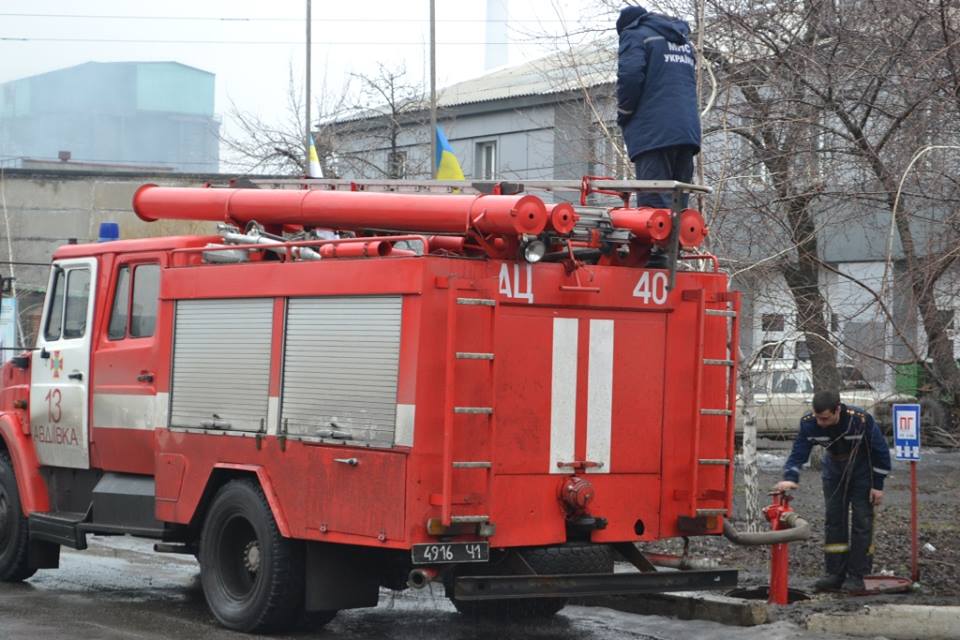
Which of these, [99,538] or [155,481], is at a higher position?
[155,481]

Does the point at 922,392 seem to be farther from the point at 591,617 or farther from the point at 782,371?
the point at 591,617

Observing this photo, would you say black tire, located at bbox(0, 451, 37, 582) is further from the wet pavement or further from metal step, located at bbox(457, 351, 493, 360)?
metal step, located at bbox(457, 351, 493, 360)

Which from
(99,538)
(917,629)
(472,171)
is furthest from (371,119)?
(917,629)

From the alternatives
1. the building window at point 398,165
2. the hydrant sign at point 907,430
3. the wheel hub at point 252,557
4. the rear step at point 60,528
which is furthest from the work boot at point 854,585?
the building window at point 398,165

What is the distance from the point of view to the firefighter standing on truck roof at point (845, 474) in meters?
10.4

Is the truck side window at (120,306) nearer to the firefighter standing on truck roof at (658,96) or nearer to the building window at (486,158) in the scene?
the firefighter standing on truck roof at (658,96)

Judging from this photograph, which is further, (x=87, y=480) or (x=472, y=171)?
(x=472, y=171)

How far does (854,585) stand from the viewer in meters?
10.3

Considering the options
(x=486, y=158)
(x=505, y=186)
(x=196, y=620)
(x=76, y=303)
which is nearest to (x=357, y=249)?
(x=505, y=186)

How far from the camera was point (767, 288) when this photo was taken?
43.7ft

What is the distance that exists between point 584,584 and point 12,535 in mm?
5468

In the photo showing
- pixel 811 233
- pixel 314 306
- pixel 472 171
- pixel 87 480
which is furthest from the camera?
pixel 472 171

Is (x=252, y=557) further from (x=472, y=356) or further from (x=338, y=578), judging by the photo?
(x=472, y=356)

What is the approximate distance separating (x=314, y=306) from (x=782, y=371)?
21.6 feet
